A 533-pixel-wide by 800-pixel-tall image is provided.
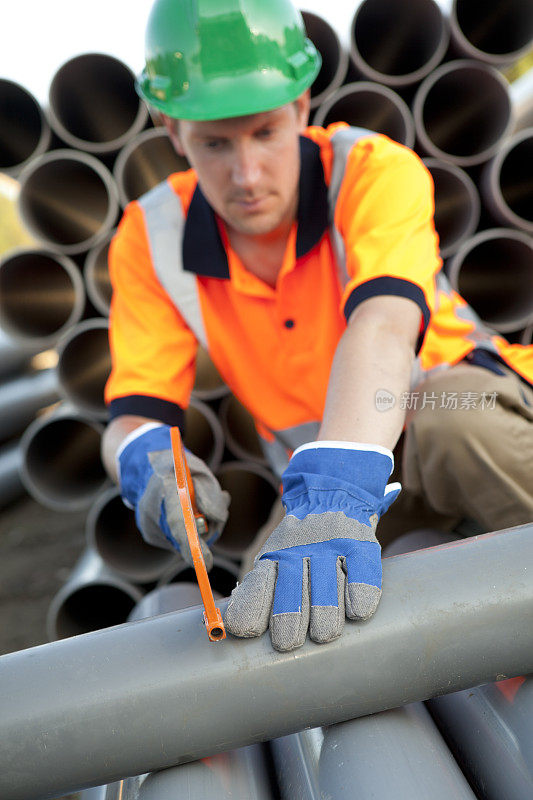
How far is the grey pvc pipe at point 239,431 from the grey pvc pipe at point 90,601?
63cm

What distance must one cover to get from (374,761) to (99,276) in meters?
2.14

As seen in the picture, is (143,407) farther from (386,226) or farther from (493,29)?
(493,29)

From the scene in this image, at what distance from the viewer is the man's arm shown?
1224 millimetres

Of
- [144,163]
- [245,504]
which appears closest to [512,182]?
[144,163]

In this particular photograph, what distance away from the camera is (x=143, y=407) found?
168 cm

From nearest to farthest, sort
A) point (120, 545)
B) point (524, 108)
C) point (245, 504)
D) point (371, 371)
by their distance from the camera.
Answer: point (371, 371) → point (120, 545) → point (245, 504) → point (524, 108)

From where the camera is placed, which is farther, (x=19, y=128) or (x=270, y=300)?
(x=19, y=128)

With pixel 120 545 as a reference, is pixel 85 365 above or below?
above

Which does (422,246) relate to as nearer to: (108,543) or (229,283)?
(229,283)

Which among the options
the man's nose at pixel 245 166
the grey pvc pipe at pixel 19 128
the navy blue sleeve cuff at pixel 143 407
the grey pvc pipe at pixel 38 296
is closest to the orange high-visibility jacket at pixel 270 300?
the navy blue sleeve cuff at pixel 143 407

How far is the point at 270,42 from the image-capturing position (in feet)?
4.73

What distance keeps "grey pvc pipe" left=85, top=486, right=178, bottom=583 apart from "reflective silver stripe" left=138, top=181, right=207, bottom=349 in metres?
0.86


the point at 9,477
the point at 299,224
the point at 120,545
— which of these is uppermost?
the point at 299,224

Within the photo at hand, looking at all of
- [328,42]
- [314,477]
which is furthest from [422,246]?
[328,42]
